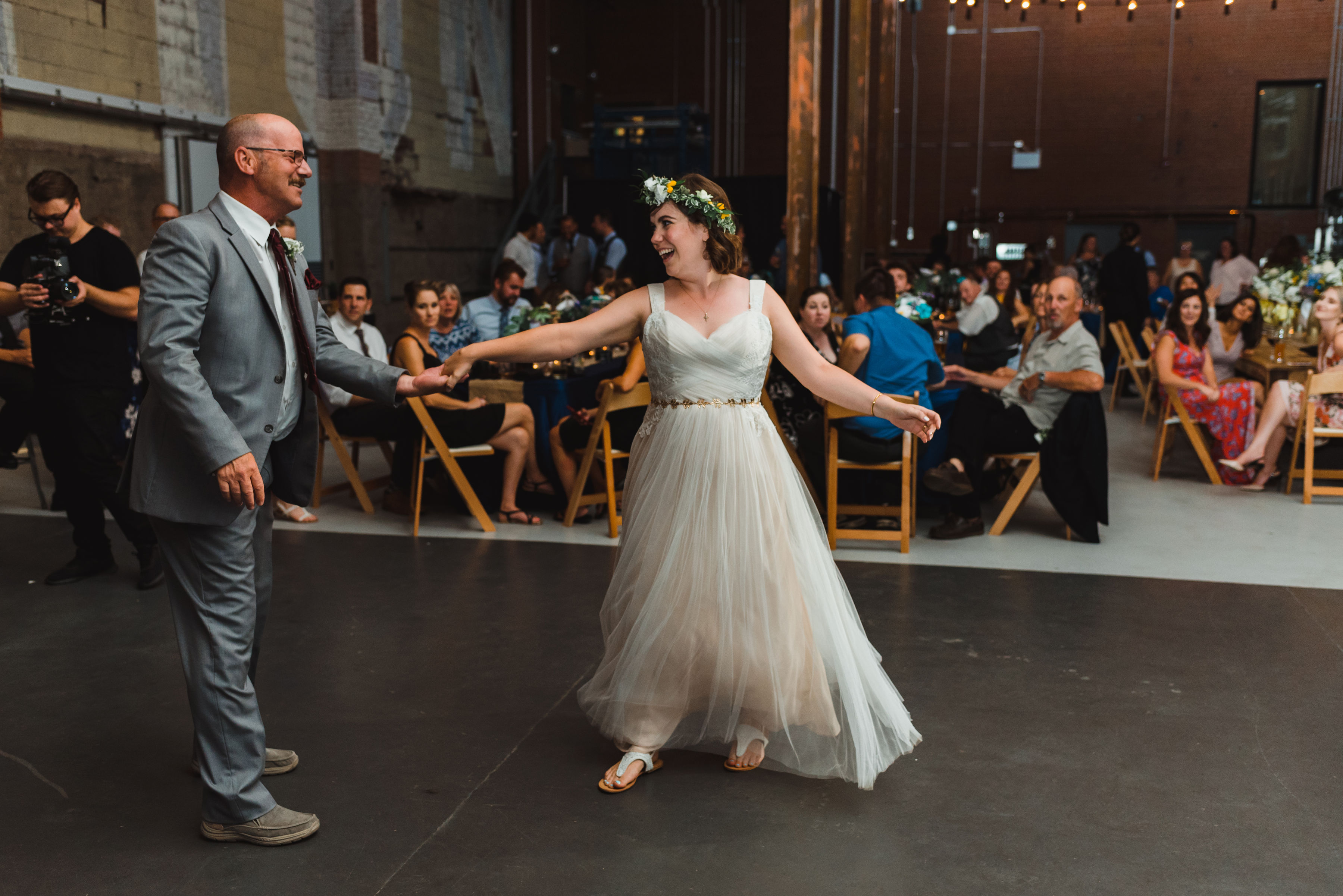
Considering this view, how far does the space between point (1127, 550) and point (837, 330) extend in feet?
7.00

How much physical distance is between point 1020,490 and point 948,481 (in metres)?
0.44

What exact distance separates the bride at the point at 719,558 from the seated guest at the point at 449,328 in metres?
2.95

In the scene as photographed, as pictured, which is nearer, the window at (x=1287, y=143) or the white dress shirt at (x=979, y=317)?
the white dress shirt at (x=979, y=317)

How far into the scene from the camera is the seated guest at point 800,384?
555cm

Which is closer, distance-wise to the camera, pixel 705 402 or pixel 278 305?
pixel 278 305

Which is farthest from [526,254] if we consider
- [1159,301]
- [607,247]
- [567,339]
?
[567,339]

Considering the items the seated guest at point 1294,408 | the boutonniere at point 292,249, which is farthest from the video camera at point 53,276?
the seated guest at point 1294,408

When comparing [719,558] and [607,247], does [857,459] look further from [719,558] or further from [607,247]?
[607,247]

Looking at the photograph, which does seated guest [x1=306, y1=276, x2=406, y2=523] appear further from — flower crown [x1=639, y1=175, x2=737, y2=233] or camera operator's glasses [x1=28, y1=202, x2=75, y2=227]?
flower crown [x1=639, y1=175, x2=737, y2=233]

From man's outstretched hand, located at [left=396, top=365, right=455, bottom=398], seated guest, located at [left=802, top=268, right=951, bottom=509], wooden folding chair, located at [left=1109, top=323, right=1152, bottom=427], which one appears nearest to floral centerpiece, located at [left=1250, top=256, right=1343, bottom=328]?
wooden folding chair, located at [left=1109, top=323, right=1152, bottom=427]

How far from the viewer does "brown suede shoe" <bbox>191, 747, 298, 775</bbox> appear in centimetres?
278

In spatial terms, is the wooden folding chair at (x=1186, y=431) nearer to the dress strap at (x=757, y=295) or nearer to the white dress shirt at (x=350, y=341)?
the dress strap at (x=757, y=295)

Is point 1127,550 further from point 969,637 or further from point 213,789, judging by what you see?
point 213,789

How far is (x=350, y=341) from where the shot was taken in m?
5.67
